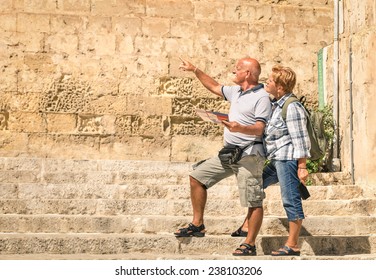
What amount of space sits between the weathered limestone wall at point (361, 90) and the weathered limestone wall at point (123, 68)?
1.77 metres

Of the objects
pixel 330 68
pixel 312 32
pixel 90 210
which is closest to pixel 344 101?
pixel 330 68

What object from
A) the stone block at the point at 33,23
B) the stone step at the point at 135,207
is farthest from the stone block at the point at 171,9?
the stone step at the point at 135,207

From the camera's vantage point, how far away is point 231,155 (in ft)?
25.5

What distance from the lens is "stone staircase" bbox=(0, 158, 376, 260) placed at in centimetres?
781

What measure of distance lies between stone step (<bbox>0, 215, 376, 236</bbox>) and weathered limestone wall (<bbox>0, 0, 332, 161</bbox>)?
419 centimetres

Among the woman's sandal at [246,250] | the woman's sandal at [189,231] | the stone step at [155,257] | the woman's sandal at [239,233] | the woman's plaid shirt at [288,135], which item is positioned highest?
the woman's plaid shirt at [288,135]

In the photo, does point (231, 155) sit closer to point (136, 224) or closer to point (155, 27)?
point (136, 224)

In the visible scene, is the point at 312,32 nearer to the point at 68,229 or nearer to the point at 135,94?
the point at 135,94

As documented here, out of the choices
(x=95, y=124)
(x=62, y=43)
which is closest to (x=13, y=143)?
(x=95, y=124)

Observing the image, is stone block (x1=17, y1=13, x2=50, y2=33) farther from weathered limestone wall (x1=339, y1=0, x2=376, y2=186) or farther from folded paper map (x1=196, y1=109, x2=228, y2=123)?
folded paper map (x1=196, y1=109, x2=228, y2=123)

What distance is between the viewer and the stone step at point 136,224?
8406mm

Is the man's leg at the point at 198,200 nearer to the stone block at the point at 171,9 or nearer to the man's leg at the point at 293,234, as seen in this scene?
the man's leg at the point at 293,234

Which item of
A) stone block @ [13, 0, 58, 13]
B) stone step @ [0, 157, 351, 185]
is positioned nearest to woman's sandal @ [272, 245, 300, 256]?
stone step @ [0, 157, 351, 185]

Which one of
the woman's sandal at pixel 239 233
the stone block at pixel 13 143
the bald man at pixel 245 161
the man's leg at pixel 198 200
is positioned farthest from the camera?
the stone block at pixel 13 143
